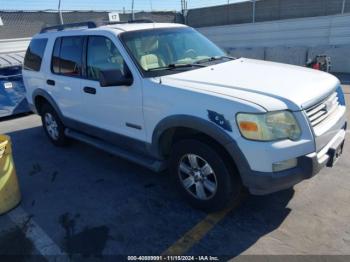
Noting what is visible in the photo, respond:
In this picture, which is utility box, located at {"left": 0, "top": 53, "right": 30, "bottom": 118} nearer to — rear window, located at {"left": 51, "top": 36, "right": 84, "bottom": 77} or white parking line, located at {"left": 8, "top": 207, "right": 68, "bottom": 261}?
rear window, located at {"left": 51, "top": 36, "right": 84, "bottom": 77}

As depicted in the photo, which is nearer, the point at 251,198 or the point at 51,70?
the point at 251,198

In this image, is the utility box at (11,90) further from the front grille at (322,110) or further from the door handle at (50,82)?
the front grille at (322,110)

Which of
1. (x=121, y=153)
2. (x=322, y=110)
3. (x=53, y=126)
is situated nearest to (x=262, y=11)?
(x=53, y=126)

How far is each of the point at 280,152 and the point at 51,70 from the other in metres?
3.89

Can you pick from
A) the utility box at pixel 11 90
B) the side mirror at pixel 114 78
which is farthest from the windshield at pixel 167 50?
the utility box at pixel 11 90

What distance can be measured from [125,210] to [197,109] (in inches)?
55.5

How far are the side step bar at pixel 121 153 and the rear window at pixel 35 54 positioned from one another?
1.30 meters

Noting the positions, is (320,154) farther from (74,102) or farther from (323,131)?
(74,102)

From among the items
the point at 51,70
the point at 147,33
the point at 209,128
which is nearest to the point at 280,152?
the point at 209,128

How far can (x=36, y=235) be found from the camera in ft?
10.7

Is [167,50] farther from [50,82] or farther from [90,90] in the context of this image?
[50,82]

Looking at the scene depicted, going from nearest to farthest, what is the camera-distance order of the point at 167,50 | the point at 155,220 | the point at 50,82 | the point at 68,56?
the point at 155,220 < the point at 167,50 < the point at 68,56 < the point at 50,82

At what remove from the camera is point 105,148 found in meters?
4.37

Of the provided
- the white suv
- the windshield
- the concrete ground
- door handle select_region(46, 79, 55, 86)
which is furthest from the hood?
door handle select_region(46, 79, 55, 86)
